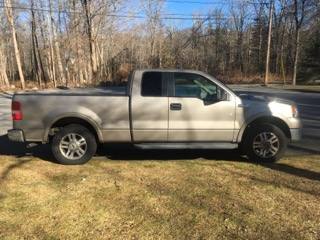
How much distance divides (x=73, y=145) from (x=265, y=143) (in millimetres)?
3477

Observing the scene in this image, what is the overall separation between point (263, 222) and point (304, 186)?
1597 mm

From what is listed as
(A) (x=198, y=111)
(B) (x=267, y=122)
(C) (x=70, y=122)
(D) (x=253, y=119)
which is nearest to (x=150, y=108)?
(A) (x=198, y=111)

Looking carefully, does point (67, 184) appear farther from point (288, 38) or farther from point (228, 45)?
point (228, 45)

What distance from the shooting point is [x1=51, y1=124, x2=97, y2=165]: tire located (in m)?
7.27

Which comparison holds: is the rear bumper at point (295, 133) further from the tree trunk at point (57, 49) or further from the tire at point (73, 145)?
the tree trunk at point (57, 49)

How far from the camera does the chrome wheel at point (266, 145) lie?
24.1ft

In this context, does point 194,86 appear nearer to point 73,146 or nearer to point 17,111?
point 73,146

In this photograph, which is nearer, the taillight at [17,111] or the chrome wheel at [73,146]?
the taillight at [17,111]

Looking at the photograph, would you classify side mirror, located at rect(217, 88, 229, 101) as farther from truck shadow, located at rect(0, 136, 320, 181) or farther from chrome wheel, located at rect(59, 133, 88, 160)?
chrome wheel, located at rect(59, 133, 88, 160)

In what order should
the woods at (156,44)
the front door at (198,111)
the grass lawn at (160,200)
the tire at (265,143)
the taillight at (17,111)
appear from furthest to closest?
the woods at (156,44) < the tire at (265,143) < the front door at (198,111) < the taillight at (17,111) < the grass lawn at (160,200)

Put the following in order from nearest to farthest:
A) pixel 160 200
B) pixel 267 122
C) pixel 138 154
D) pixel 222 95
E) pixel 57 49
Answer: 1. pixel 160 200
2. pixel 222 95
3. pixel 267 122
4. pixel 138 154
5. pixel 57 49

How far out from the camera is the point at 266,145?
737 cm

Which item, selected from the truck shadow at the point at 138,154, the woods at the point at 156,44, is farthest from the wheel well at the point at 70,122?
the woods at the point at 156,44

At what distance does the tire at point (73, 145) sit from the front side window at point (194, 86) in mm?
1823
